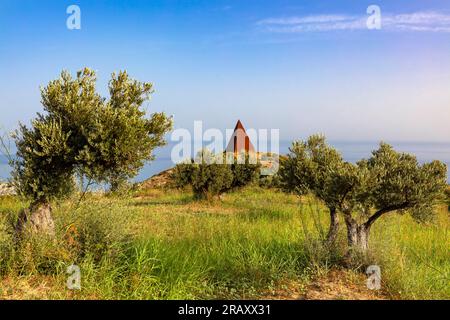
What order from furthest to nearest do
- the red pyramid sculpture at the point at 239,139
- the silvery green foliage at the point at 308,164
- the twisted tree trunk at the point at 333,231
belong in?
the red pyramid sculpture at the point at 239,139, the silvery green foliage at the point at 308,164, the twisted tree trunk at the point at 333,231

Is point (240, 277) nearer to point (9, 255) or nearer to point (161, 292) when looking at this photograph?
point (161, 292)

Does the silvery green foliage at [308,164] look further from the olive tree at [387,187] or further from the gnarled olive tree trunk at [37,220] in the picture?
the gnarled olive tree trunk at [37,220]

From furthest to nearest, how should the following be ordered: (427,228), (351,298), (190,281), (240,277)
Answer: (427,228), (240,277), (190,281), (351,298)

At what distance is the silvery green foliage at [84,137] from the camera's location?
8086mm

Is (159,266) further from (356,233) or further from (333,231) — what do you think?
(356,233)

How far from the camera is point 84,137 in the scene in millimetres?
8422

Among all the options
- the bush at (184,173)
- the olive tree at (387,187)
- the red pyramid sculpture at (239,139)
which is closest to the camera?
the olive tree at (387,187)

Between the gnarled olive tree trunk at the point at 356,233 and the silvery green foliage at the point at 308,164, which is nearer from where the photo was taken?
the gnarled olive tree trunk at the point at 356,233

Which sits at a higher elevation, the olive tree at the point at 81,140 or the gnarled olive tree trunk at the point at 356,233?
the olive tree at the point at 81,140

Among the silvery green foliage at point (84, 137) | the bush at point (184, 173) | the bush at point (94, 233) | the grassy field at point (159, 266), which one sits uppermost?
the silvery green foliage at point (84, 137)

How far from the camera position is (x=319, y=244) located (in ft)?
27.9

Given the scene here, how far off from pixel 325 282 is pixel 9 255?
5804mm

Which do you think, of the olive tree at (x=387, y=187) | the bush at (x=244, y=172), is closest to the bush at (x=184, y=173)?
the bush at (x=244, y=172)
